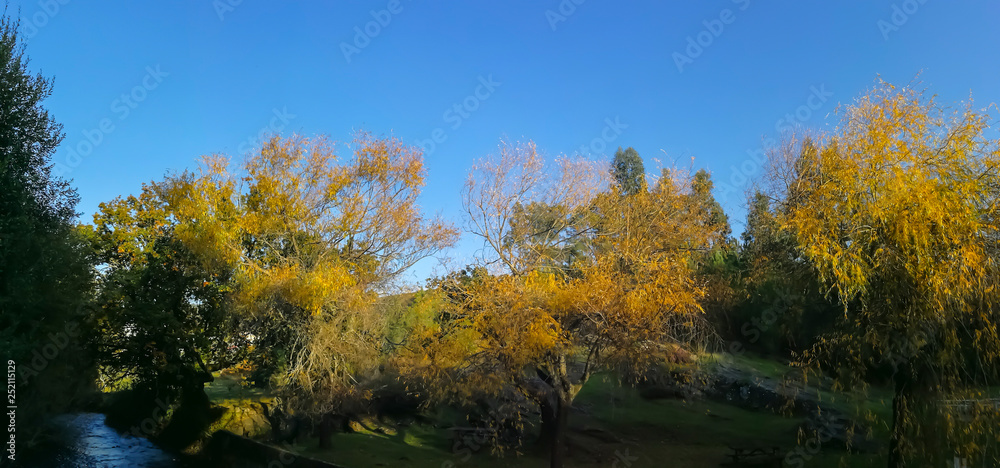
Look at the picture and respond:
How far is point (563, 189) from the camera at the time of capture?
19.8 metres

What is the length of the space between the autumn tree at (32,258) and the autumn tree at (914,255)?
1934 cm

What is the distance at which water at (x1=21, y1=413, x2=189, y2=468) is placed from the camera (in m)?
20.5

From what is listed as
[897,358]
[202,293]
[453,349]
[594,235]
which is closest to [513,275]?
[453,349]

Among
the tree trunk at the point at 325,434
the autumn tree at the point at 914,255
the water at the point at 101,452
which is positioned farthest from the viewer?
Answer: the tree trunk at the point at 325,434

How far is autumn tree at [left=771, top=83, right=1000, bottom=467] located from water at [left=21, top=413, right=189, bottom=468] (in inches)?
886

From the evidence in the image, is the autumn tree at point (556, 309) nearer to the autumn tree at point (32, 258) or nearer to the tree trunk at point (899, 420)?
the tree trunk at point (899, 420)

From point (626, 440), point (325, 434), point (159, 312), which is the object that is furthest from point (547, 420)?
point (159, 312)

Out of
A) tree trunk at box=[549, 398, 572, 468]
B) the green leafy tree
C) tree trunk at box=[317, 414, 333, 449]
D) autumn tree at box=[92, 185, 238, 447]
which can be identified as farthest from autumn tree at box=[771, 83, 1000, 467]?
the green leafy tree

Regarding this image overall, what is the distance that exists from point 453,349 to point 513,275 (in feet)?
9.65

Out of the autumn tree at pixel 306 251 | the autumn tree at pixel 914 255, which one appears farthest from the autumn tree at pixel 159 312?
the autumn tree at pixel 914 255

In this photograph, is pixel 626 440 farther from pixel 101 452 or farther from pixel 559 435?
pixel 101 452

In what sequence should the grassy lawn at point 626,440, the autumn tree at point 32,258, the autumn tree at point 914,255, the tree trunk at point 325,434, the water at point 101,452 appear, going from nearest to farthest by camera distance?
the autumn tree at point 914,255 < the autumn tree at point 32,258 < the grassy lawn at point 626,440 < the water at point 101,452 < the tree trunk at point 325,434

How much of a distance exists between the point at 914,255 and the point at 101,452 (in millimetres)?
29303

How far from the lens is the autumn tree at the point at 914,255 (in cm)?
1048
